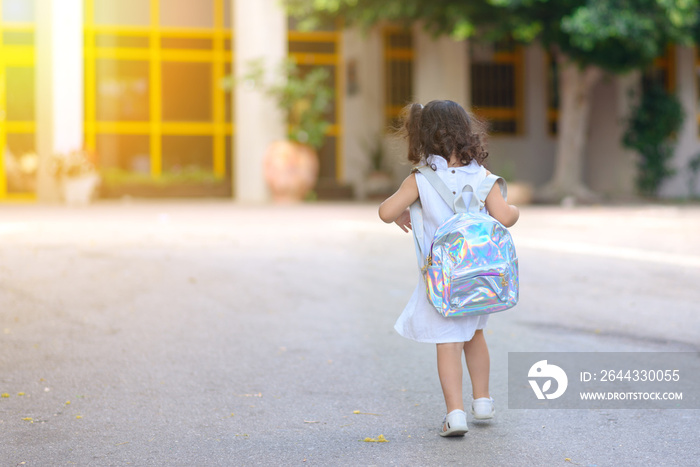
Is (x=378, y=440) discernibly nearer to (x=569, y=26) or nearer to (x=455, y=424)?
(x=455, y=424)

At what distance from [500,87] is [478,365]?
2055 cm

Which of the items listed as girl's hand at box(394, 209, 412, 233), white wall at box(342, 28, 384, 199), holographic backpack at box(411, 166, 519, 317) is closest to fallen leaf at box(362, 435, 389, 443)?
holographic backpack at box(411, 166, 519, 317)

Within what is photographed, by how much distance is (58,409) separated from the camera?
3990mm

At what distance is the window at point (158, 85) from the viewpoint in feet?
74.3

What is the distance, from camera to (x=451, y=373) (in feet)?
11.6

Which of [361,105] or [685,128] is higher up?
[361,105]

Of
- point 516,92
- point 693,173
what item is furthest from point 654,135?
point 516,92

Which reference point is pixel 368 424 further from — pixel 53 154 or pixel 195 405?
pixel 53 154

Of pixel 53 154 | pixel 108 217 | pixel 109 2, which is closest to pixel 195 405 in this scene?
pixel 108 217

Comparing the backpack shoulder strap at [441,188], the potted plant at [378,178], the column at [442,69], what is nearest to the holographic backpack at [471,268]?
the backpack shoulder strap at [441,188]

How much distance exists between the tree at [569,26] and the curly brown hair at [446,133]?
12790 millimetres

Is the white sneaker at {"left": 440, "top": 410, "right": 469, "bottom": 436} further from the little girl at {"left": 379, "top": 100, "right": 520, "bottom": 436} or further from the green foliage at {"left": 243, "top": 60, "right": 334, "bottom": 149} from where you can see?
the green foliage at {"left": 243, "top": 60, "right": 334, "bottom": 149}

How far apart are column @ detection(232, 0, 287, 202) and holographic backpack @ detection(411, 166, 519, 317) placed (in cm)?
1734

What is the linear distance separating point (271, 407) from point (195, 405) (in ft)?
1.12
